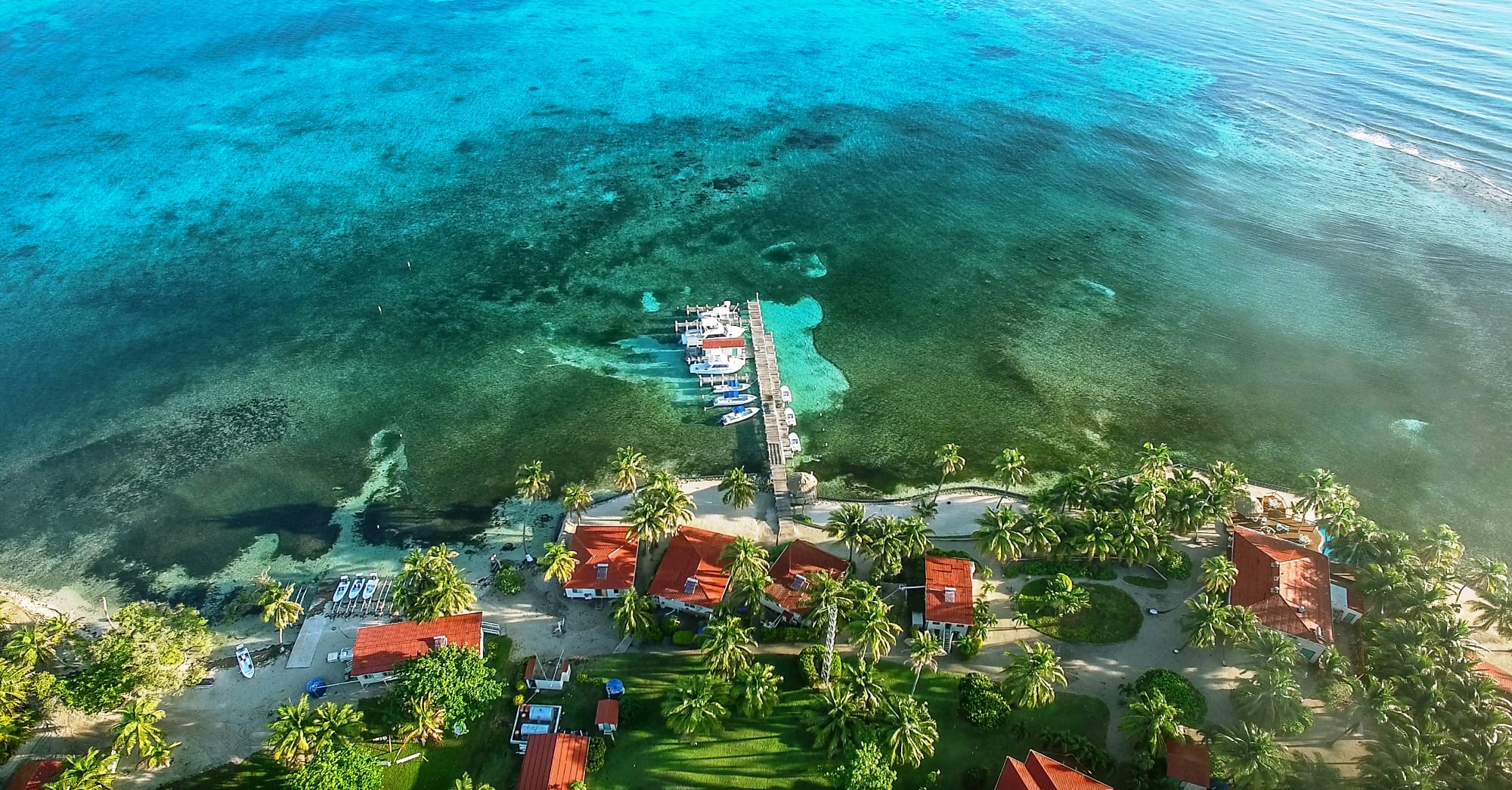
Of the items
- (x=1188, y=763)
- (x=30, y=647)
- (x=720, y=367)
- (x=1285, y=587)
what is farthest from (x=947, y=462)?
(x=30, y=647)

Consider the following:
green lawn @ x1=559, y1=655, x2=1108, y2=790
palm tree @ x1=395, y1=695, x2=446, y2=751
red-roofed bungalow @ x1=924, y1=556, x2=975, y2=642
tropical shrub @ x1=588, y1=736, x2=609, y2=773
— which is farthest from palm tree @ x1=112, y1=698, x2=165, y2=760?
red-roofed bungalow @ x1=924, y1=556, x2=975, y2=642

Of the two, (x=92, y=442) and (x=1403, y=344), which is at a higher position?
(x=1403, y=344)

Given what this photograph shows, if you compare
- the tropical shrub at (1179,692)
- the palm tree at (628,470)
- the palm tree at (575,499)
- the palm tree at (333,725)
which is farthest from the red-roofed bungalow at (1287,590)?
the palm tree at (333,725)

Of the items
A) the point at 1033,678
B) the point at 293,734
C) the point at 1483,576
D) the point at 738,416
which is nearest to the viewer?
the point at 293,734

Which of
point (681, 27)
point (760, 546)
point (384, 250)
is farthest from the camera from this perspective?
point (681, 27)

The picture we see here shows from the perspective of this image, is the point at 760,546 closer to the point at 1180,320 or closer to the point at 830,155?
the point at 1180,320

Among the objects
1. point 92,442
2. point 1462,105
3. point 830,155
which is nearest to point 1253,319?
point 830,155

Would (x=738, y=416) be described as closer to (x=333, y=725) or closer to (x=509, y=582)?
(x=509, y=582)
